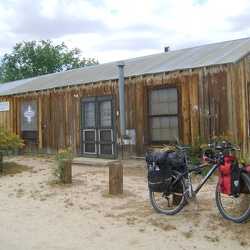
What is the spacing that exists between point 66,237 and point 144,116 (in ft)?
21.5

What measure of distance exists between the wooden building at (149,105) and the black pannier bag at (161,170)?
A: 4.36 metres

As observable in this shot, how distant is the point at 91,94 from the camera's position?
1184cm

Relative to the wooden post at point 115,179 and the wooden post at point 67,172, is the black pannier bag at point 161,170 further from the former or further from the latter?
the wooden post at point 67,172

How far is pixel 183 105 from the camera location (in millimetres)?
9680

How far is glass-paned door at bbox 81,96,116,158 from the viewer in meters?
11.4

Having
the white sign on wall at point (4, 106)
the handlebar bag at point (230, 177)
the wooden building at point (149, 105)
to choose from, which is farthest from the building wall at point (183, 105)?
the handlebar bag at point (230, 177)

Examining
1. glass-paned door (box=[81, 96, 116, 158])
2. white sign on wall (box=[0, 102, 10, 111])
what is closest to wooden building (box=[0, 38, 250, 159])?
glass-paned door (box=[81, 96, 116, 158])

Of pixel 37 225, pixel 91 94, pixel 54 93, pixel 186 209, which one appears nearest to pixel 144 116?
pixel 91 94

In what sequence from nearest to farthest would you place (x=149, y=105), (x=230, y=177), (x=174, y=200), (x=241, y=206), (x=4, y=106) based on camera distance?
1. (x=230, y=177)
2. (x=241, y=206)
3. (x=174, y=200)
4. (x=149, y=105)
5. (x=4, y=106)

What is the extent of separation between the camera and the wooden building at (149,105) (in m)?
9.09

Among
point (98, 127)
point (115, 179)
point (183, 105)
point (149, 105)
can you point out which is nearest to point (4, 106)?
point (98, 127)

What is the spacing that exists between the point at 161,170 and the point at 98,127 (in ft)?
22.7

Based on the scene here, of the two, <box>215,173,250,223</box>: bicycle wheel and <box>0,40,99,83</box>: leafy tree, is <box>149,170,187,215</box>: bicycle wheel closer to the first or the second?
<box>215,173,250,223</box>: bicycle wheel

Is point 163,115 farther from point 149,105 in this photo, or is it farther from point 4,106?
point 4,106
